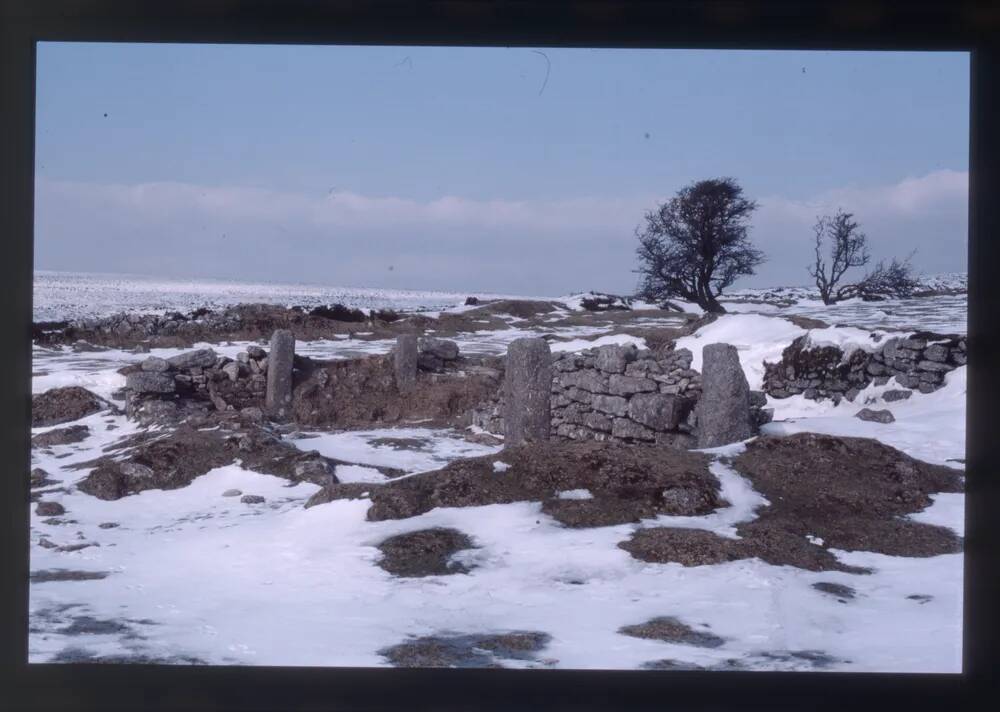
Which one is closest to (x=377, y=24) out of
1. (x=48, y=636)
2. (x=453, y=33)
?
(x=453, y=33)

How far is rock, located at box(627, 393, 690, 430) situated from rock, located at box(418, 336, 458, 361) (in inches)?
254

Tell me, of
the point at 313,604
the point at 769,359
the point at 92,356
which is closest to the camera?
the point at 313,604

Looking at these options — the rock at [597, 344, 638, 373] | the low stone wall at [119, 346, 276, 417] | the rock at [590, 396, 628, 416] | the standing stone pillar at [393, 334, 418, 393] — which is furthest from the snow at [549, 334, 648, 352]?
the low stone wall at [119, 346, 276, 417]

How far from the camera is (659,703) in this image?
4215 mm

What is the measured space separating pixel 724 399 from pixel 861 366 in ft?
12.9

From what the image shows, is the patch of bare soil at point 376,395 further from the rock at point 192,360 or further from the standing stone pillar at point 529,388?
the standing stone pillar at point 529,388

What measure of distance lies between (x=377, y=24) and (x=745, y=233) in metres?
24.0

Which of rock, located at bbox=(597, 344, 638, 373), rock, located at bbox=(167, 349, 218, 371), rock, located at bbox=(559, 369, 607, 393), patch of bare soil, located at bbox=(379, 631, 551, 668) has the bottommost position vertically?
patch of bare soil, located at bbox=(379, 631, 551, 668)

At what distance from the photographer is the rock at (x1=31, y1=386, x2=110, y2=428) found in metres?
11.9

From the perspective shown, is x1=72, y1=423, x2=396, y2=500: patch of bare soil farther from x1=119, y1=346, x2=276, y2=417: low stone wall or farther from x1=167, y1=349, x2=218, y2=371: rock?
x1=167, y1=349, x2=218, y2=371: rock

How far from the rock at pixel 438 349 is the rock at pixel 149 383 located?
5.01m

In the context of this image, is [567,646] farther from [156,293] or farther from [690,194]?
[156,293]

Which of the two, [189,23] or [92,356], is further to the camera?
[92,356]

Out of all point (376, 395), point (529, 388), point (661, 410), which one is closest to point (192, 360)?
point (376, 395)
